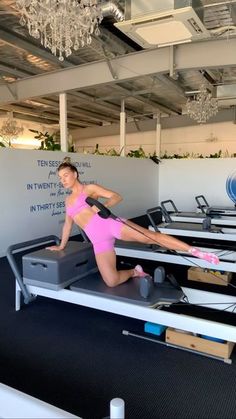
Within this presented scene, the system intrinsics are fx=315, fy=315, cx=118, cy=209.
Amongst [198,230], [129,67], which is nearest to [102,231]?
[198,230]

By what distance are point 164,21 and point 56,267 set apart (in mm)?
2532

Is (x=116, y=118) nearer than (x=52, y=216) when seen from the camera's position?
No

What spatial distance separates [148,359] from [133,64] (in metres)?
4.75

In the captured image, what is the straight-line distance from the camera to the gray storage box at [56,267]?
2.40 m

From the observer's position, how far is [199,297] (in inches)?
97.3

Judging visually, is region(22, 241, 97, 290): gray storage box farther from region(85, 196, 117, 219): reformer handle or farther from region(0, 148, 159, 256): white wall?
region(0, 148, 159, 256): white wall

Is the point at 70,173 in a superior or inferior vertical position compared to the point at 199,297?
superior

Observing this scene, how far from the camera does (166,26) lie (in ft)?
10.3

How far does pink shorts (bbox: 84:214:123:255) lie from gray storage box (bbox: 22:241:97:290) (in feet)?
0.84

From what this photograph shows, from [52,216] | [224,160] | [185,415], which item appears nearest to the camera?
[185,415]

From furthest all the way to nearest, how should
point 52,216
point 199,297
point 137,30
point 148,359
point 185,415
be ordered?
point 52,216 → point 137,30 → point 199,297 → point 148,359 → point 185,415

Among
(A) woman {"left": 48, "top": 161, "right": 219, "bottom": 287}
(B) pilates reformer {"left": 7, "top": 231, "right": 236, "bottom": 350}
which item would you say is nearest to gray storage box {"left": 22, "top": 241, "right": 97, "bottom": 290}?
(B) pilates reformer {"left": 7, "top": 231, "right": 236, "bottom": 350}

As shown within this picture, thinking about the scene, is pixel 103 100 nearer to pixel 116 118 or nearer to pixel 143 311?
pixel 116 118

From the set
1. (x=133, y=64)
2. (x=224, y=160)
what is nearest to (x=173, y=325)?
(x=133, y=64)
